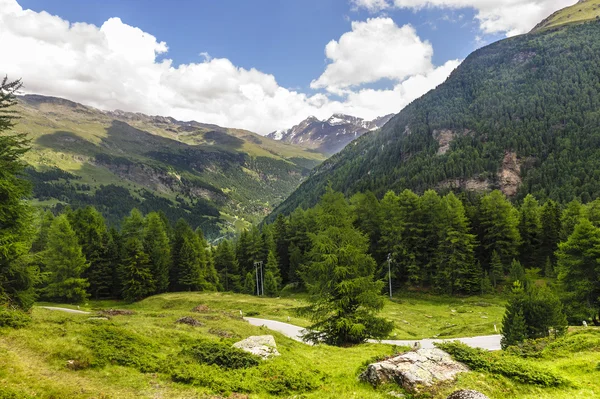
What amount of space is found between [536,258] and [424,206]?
2726cm

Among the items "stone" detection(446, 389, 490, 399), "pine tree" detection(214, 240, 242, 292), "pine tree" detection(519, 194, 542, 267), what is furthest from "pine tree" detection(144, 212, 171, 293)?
"pine tree" detection(519, 194, 542, 267)

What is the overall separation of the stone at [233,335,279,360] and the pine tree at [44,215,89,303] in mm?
53631

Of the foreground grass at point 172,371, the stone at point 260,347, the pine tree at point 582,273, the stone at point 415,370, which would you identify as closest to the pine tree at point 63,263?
the foreground grass at point 172,371

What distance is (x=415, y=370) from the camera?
535 inches

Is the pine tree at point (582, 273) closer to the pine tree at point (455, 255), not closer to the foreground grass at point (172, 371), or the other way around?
the pine tree at point (455, 255)

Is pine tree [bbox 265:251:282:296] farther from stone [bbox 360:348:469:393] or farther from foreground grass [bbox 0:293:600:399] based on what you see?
stone [bbox 360:348:469:393]

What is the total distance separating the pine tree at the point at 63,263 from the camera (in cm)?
5878

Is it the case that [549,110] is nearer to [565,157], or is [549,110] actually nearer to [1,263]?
[565,157]

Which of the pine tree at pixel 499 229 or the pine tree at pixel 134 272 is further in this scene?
the pine tree at pixel 134 272

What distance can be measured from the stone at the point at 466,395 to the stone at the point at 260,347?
1044cm

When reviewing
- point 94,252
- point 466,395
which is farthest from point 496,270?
point 94,252

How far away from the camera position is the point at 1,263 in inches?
987

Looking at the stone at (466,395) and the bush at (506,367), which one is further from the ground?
the stone at (466,395)

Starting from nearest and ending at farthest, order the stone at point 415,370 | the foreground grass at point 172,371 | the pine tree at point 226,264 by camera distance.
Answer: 1. the foreground grass at point 172,371
2. the stone at point 415,370
3. the pine tree at point 226,264
